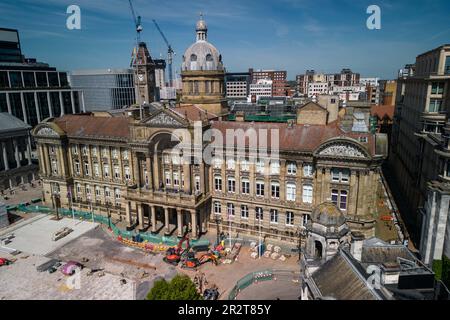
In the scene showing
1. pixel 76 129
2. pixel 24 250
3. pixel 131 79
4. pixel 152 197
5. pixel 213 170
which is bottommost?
pixel 24 250

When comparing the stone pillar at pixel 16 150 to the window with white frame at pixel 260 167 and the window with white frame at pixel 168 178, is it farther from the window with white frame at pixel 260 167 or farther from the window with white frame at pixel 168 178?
the window with white frame at pixel 260 167

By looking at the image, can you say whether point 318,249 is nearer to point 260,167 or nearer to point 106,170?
point 260,167

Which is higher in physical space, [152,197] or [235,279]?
[152,197]

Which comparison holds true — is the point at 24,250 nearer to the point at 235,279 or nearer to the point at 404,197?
the point at 235,279
